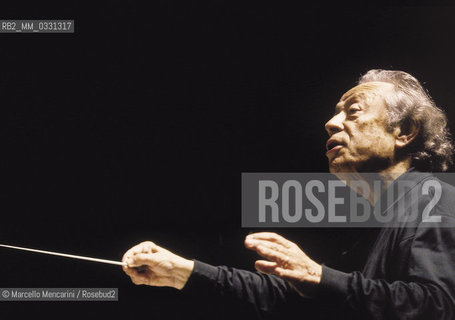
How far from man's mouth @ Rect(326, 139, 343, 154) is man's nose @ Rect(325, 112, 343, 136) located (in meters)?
0.04

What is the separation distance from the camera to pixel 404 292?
153 cm

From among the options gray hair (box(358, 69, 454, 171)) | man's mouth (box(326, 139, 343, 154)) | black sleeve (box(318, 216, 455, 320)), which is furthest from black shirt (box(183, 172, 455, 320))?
man's mouth (box(326, 139, 343, 154))

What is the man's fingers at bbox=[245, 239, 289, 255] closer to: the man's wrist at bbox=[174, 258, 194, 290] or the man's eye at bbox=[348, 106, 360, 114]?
the man's wrist at bbox=[174, 258, 194, 290]

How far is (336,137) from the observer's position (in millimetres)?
1848

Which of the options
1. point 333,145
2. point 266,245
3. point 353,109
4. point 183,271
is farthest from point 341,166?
point 183,271

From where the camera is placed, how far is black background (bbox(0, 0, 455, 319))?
1.97 metres

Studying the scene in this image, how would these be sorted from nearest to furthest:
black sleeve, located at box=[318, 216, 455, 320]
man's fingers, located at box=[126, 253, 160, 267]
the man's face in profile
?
1. black sleeve, located at box=[318, 216, 455, 320]
2. man's fingers, located at box=[126, 253, 160, 267]
3. the man's face in profile

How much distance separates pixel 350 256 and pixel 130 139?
2.92 feet

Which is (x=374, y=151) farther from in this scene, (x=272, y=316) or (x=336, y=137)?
(x=272, y=316)

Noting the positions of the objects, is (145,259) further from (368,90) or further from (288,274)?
(368,90)

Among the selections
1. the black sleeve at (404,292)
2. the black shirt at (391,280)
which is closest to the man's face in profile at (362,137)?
the black shirt at (391,280)

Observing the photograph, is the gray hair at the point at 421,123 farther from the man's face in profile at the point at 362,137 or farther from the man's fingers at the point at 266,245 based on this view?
the man's fingers at the point at 266,245

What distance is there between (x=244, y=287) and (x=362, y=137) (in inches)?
24.8

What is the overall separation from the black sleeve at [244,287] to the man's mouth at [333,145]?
474mm
